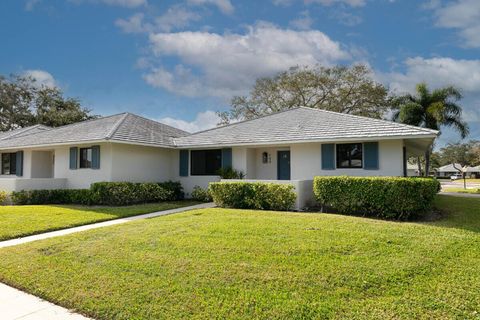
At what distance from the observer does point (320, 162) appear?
599 inches

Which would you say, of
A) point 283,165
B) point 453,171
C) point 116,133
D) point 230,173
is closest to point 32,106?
point 116,133

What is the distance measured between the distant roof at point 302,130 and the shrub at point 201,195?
8.44 feet

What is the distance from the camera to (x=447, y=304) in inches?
169

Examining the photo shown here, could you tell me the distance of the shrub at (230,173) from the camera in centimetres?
1692

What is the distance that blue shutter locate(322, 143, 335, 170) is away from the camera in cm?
1473

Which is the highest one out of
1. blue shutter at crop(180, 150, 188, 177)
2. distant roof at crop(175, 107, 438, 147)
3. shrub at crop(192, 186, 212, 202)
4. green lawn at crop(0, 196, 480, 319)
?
distant roof at crop(175, 107, 438, 147)

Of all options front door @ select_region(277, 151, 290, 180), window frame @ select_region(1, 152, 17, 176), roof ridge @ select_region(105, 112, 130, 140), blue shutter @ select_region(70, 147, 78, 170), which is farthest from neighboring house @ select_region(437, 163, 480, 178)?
window frame @ select_region(1, 152, 17, 176)

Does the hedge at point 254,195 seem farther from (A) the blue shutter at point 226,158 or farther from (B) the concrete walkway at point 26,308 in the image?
(B) the concrete walkway at point 26,308

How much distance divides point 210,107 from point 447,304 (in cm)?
3637

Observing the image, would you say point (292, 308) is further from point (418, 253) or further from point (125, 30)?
point (125, 30)

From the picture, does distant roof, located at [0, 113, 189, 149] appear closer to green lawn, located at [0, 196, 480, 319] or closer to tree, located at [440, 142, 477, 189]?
green lawn, located at [0, 196, 480, 319]

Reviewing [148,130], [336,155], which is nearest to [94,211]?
[148,130]

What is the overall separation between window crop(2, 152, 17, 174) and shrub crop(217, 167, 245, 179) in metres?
14.5

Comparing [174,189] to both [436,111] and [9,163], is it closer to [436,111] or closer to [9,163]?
[9,163]
